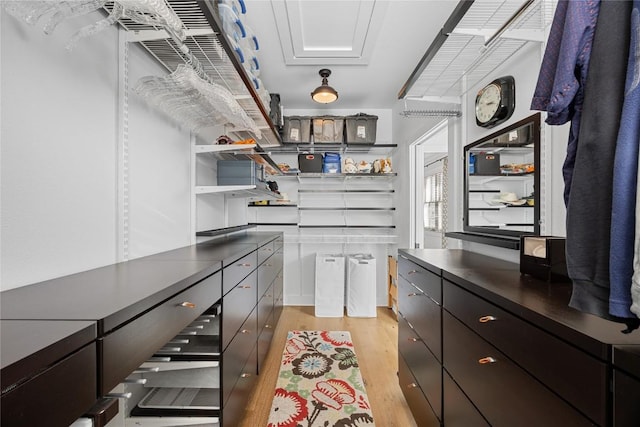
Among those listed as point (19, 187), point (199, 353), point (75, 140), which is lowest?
point (199, 353)

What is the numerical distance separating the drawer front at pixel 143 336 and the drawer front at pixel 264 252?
3.23 feet

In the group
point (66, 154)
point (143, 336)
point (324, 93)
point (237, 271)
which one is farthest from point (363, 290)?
point (66, 154)

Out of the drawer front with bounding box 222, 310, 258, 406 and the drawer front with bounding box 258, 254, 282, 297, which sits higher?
the drawer front with bounding box 258, 254, 282, 297

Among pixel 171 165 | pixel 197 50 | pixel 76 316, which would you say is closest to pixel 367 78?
pixel 197 50

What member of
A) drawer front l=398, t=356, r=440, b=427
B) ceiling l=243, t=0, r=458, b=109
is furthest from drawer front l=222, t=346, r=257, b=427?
ceiling l=243, t=0, r=458, b=109

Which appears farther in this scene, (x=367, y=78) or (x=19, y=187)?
(x=367, y=78)

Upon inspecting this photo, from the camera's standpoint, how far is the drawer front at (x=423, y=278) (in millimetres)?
1315

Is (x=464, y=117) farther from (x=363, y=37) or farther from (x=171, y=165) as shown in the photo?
(x=171, y=165)

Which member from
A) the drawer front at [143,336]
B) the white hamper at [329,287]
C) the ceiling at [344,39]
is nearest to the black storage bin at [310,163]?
the ceiling at [344,39]

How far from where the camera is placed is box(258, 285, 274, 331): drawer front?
2.04 metres

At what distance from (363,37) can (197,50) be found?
4.38ft

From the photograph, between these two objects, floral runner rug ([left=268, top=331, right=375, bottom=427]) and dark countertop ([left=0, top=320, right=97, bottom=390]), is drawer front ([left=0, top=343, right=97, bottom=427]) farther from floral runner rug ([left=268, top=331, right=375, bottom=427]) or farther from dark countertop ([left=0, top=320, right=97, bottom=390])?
floral runner rug ([left=268, top=331, right=375, bottom=427])

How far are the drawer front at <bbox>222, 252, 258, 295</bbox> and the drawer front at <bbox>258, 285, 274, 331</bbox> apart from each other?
37 centimetres

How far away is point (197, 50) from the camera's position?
1.36 meters
